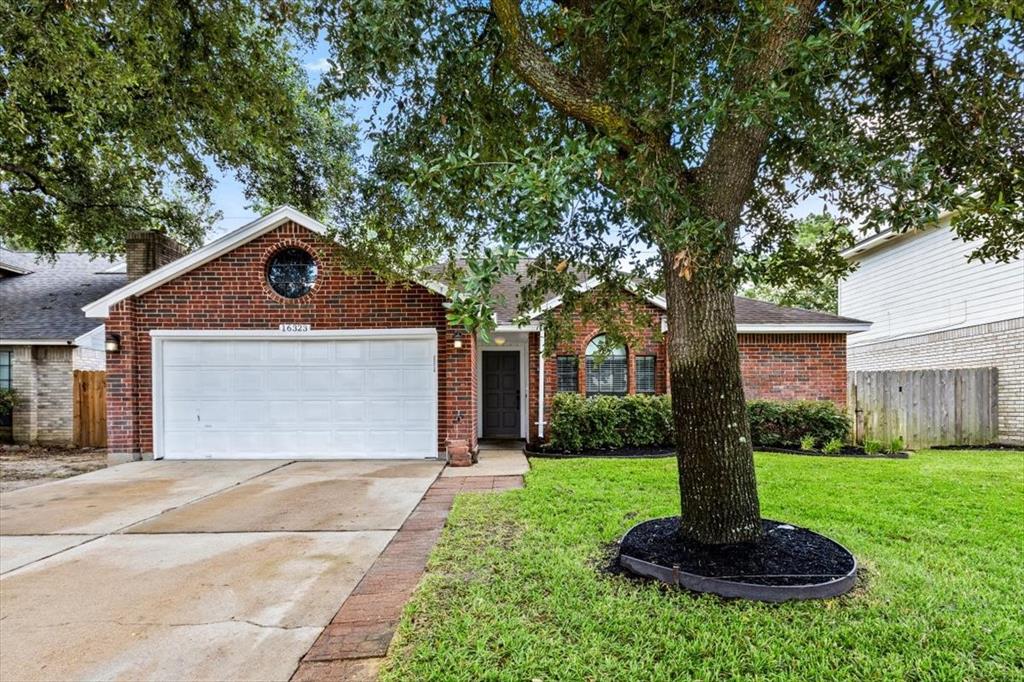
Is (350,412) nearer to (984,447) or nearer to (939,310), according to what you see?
(984,447)

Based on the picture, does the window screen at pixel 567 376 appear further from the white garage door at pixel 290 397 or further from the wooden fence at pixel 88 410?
the wooden fence at pixel 88 410

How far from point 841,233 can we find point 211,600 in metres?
5.90

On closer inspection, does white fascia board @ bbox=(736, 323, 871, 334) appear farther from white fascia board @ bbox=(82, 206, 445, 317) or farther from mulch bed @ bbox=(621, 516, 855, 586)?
mulch bed @ bbox=(621, 516, 855, 586)

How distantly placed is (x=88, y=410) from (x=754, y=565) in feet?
48.4

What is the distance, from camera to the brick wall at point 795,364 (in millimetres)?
10844

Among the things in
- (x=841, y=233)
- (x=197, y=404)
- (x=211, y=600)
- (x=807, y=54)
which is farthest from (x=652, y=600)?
(x=197, y=404)

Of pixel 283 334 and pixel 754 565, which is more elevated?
pixel 283 334

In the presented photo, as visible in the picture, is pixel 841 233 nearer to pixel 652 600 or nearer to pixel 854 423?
pixel 652 600

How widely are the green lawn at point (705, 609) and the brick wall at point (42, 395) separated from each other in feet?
41.2

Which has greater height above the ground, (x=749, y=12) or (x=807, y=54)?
(x=749, y=12)

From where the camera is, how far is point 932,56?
4.26m

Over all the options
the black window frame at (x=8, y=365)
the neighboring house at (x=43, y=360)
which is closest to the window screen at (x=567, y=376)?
the neighboring house at (x=43, y=360)

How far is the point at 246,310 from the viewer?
8992mm

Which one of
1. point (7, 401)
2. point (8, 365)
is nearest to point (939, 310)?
point (7, 401)
